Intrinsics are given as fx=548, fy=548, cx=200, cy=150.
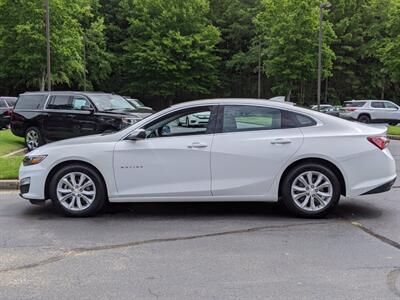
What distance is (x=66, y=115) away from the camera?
14.8 m

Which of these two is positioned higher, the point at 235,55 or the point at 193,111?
the point at 235,55

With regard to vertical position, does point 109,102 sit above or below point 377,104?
below

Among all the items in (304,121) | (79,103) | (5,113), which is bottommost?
(5,113)

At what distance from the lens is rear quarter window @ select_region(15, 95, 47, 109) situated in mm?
15406

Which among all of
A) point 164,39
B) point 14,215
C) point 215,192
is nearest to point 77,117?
point 14,215

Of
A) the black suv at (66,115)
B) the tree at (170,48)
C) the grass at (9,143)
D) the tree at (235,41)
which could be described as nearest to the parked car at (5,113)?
the grass at (9,143)

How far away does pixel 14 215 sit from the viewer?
7.53 m

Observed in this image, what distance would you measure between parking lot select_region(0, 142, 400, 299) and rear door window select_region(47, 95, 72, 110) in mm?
7252

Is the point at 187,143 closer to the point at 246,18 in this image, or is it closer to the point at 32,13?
the point at 32,13

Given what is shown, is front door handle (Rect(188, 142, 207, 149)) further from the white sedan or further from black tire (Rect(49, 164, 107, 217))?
black tire (Rect(49, 164, 107, 217))

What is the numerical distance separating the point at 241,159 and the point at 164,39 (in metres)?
42.0

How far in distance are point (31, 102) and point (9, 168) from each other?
5346mm

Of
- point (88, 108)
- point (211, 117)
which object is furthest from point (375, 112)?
point (211, 117)

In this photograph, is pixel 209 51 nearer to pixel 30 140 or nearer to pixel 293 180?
pixel 30 140
